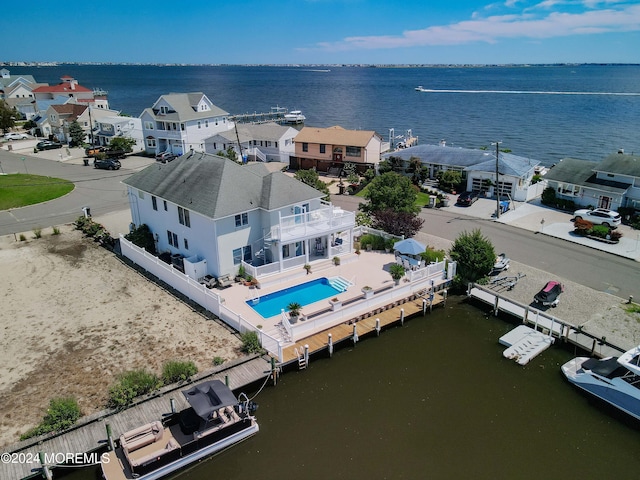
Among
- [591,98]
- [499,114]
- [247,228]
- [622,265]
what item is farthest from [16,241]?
[591,98]

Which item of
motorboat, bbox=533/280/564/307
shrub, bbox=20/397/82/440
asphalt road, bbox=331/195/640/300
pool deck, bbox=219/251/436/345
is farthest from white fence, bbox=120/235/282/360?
asphalt road, bbox=331/195/640/300

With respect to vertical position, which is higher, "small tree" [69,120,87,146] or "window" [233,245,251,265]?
"small tree" [69,120,87,146]

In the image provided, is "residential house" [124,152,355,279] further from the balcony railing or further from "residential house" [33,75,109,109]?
"residential house" [33,75,109,109]

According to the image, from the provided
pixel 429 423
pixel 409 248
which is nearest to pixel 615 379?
pixel 429 423

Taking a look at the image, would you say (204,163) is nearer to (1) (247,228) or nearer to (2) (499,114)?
(1) (247,228)

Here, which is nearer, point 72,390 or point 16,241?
point 72,390

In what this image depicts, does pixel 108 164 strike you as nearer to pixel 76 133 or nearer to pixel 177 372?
pixel 76 133

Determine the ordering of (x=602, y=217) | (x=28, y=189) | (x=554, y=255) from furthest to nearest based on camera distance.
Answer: (x=28, y=189) < (x=602, y=217) < (x=554, y=255)
